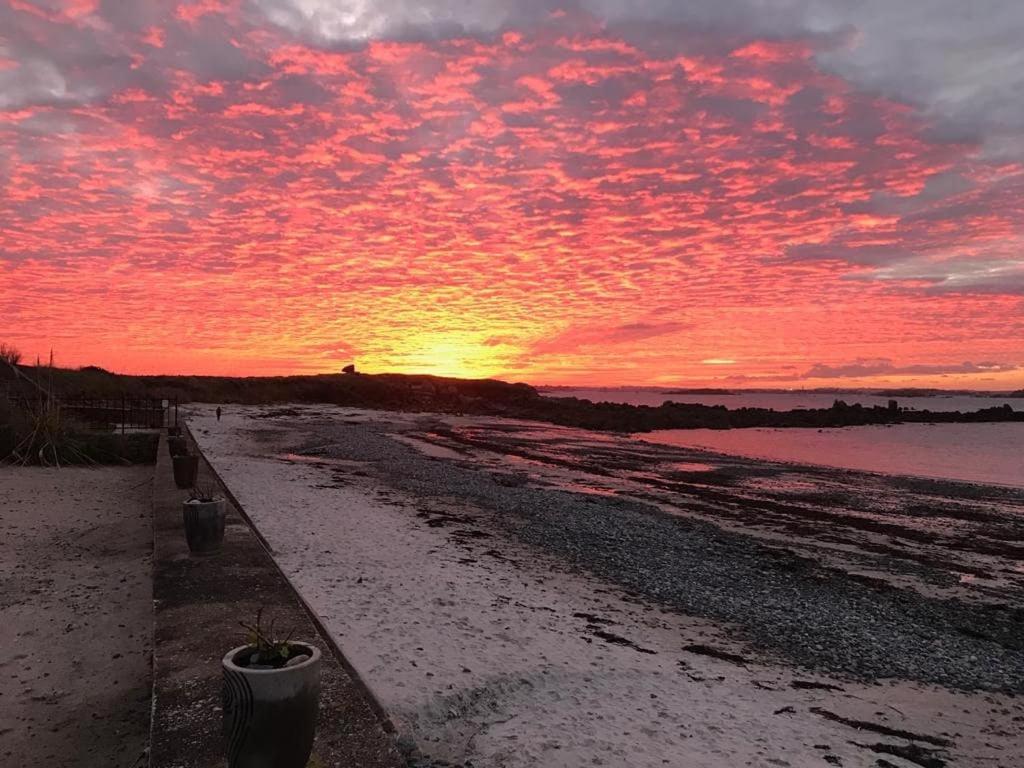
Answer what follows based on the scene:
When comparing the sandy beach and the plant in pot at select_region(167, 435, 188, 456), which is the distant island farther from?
the plant in pot at select_region(167, 435, 188, 456)

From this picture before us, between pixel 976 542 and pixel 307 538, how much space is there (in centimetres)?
1720

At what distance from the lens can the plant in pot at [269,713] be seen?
3441mm

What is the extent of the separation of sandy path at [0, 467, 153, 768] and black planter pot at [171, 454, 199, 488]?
3.39 feet

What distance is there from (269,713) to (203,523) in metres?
5.42

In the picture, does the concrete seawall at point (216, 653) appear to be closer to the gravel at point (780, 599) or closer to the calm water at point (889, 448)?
the gravel at point (780, 599)

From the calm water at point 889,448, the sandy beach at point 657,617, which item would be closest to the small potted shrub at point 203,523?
the sandy beach at point 657,617

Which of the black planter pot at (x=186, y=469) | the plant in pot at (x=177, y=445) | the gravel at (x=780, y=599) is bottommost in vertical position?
the gravel at (x=780, y=599)

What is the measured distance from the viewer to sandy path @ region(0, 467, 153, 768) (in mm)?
5371

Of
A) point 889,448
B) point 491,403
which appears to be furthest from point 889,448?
point 491,403

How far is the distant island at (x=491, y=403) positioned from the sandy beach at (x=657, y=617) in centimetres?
3861

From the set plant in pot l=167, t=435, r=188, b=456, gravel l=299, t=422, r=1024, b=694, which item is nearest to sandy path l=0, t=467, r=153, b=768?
plant in pot l=167, t=435, r=188, b=456

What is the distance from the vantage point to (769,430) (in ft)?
214

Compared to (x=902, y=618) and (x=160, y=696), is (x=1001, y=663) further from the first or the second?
(x=160, y=696)

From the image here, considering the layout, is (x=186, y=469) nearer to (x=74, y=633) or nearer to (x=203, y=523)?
(x=203, y=523)
